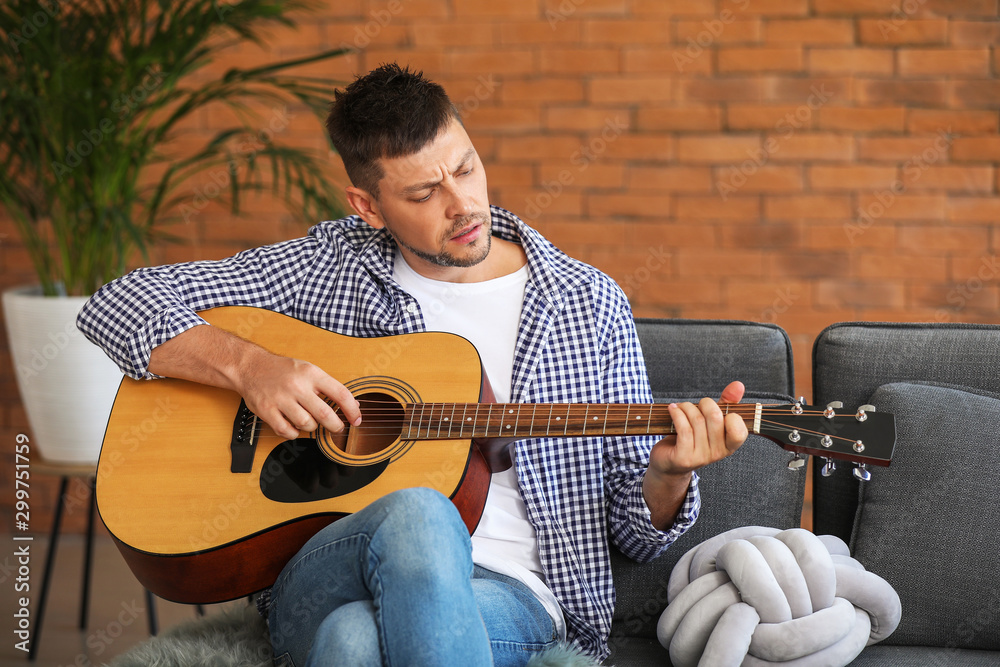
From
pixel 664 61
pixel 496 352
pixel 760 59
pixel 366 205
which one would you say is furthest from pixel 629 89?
pixel 496 352

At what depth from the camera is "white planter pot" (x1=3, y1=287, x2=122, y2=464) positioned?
6.79 feet

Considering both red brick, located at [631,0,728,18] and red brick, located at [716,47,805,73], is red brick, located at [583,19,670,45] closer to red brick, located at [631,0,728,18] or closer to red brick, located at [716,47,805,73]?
red brick, located at [631,0,728,18]

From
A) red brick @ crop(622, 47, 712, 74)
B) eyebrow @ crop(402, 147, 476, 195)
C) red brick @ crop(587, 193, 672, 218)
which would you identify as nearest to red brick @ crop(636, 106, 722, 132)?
red brick @ crop(622, 47, 712, 74)

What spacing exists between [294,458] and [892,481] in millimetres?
988

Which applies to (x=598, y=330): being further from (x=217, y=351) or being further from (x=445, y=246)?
(x=217, y=351)

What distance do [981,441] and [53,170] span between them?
213 cm

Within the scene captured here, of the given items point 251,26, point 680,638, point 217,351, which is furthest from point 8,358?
point 680,638

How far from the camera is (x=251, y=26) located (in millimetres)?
2617

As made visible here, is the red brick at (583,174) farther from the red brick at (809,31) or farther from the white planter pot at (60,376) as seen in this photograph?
the white planter pot at (60,376)

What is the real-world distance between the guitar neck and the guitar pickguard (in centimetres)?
9

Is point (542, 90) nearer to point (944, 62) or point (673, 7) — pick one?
point (673, 7)

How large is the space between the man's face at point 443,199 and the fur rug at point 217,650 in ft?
2.24

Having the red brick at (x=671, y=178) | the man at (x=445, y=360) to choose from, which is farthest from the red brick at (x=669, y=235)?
the man at (x=445, y=360)

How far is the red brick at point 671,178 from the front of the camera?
257 centimetres
